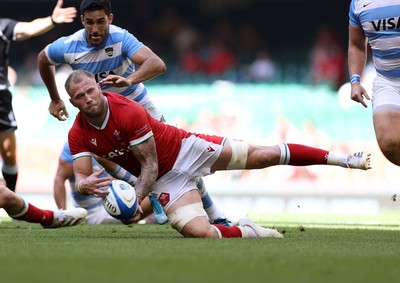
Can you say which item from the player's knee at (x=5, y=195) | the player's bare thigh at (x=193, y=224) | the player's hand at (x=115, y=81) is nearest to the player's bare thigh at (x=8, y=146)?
the player's knee at (x=5, y=195)

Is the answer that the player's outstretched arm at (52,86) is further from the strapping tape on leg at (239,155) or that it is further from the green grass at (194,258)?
the strapping tape on leg at (239,155)

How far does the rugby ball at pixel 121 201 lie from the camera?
6953 mm

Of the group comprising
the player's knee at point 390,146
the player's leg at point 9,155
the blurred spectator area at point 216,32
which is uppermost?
the player's knee at point 390,146

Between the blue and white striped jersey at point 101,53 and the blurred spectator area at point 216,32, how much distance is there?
34.8 ft

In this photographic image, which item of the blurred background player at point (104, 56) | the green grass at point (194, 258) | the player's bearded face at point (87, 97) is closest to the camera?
the green grass at point (194, 258)

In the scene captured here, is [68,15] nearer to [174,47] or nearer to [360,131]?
[360,131]

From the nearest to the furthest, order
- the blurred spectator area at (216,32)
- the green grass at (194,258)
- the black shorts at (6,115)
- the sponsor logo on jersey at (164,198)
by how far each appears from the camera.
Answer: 1. the green grass at (194,258)
2. the sponsor logo on jersey at (164,198)
3. the black shorts at (6,115)
4. the blurred spectator area at (216,32)

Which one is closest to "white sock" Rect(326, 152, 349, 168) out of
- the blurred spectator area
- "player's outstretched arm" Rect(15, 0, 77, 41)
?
"player's outstretched arm" Rect(15, 0, 77, 41)

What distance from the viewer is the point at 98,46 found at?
8.80 metres

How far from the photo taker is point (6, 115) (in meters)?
10.8

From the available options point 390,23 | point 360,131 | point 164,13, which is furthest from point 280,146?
point 164,13

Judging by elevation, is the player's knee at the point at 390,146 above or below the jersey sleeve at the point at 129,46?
below

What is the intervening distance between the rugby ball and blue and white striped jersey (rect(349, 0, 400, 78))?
264 cm

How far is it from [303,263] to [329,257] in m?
0.43
